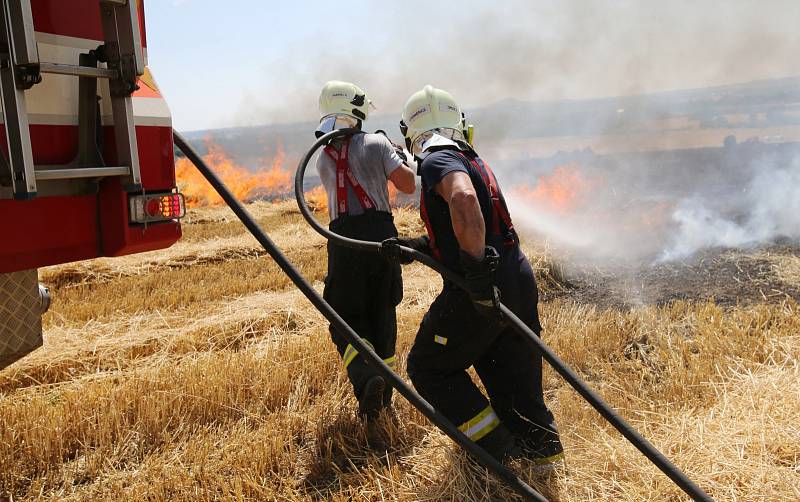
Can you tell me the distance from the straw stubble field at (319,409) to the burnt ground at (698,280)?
132 mm

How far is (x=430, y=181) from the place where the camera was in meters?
3.35

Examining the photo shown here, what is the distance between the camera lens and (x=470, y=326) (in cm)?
346

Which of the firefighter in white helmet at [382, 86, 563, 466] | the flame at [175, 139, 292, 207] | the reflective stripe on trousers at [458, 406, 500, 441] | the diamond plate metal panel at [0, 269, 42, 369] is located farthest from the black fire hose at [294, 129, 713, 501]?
the flame at [175, 139, 292, 207]

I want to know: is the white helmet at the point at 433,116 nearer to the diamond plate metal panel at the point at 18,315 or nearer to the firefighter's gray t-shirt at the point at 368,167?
the firefighter's gray t-shirt at the point at 368,167

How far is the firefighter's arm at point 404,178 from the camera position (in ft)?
14.5

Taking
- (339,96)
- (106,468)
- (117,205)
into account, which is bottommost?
(106,468)

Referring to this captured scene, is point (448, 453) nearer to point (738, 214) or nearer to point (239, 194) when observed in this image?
point (738, 214)

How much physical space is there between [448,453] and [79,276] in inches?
225

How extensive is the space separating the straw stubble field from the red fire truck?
120 cm

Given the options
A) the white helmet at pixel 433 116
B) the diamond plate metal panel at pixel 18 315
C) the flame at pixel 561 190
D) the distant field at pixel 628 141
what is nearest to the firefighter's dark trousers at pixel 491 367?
the white helmet at pixel 433 116

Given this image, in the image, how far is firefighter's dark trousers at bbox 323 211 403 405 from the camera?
4328 millimetres

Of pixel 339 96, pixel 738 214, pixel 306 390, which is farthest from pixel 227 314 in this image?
pixel 738 214

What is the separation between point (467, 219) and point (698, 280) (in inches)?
189

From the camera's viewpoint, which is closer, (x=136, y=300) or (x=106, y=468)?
(x=106, y=468)
